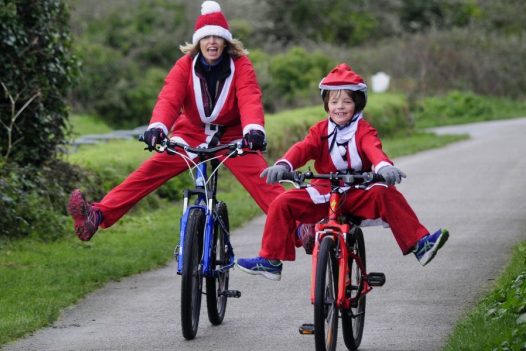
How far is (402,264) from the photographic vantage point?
10656 mm

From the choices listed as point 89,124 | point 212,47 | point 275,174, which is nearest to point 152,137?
point 212,47

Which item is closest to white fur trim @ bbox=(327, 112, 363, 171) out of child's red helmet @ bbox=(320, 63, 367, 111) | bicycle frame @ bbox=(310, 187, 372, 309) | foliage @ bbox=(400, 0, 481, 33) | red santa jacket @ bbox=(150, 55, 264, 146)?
child's red helmet @ bbox=(320, 63, 367, 111)

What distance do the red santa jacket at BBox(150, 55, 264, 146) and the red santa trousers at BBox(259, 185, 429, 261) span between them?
1.15 metres

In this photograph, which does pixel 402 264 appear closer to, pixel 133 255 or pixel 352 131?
pixel 133 255

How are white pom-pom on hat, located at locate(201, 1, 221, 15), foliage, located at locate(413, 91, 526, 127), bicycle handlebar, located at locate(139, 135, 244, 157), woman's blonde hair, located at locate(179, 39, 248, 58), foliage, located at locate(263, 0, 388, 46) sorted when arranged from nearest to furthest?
bicycle handlebar, located at locate(139, 135, 244, 157) < woman's blonde hair, located at locate(179, 39, 248, 58) < white pom-pom on hat, located at locate(201, 1, 221, 15) < foliage, located at locate(413, 91, 526, 127) < foliage, located at locate(263, 0, 388, 46)

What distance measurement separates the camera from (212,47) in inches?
325

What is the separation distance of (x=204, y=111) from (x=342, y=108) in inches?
54.0

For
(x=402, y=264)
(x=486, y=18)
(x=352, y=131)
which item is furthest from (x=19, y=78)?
(x=486, y=18)

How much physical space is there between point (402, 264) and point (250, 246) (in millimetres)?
1979

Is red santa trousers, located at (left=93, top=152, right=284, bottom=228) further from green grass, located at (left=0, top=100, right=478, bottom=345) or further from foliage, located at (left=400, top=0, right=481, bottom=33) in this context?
foliage, located at (left=400, top=0, right=481, bottom=33)

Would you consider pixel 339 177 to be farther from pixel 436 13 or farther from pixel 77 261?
pixel 436 13

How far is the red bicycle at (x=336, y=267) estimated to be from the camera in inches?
256

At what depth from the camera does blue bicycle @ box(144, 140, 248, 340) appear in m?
7.58

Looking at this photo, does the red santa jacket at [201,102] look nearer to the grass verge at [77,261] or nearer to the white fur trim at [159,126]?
the white fur trim at [159,126]
